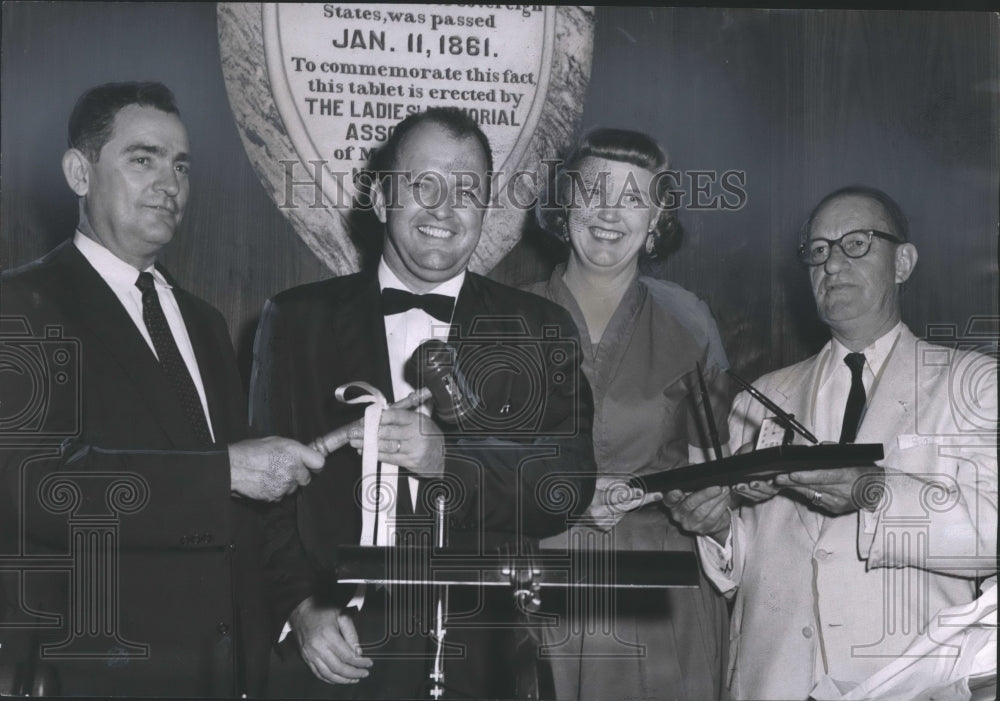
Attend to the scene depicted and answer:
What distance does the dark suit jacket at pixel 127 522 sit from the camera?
320cm

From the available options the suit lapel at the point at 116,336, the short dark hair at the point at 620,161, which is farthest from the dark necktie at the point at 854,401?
the suit lapel at the point at 116,336

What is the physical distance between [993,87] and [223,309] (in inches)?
79.9

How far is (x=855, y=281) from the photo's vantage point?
3.37m

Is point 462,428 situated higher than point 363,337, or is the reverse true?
point 363,337

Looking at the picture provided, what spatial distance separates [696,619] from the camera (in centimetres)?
332

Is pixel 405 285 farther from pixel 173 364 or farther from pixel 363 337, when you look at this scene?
pixel 173 364

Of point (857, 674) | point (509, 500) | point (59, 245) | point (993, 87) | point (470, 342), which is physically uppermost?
point (993, 87)

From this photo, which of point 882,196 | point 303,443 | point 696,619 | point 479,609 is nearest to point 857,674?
point 696,619

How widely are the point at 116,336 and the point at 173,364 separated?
0.15m

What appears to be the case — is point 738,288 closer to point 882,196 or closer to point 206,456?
point 882,196

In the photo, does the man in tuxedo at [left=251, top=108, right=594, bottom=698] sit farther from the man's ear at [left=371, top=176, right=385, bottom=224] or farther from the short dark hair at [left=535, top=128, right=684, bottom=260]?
the short dark hair at [left=535, top=128, right=684, bottom=260]

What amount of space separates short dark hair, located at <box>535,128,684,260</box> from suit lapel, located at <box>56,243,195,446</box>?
3.32ft

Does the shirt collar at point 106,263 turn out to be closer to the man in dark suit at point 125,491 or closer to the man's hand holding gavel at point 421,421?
the man in dark suit at point 125,491

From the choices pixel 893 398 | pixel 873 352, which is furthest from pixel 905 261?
pixel 893 398
